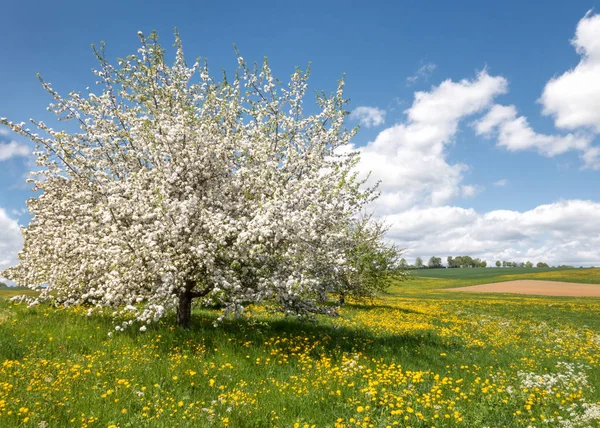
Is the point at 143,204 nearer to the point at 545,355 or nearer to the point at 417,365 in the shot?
the point at 417,365

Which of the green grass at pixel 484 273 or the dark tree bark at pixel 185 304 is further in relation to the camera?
the green grass at pixel 484 273

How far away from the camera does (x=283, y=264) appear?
12.4m

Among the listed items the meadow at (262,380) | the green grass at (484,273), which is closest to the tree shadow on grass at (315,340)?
the meadow at (262,380)

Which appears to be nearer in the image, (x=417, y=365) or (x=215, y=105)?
(x=417, y=365)

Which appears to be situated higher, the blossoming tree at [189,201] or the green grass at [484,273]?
the blossoming tree at [189,201]

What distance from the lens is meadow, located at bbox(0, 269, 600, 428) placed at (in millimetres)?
7332

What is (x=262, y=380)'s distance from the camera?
920 centimetres

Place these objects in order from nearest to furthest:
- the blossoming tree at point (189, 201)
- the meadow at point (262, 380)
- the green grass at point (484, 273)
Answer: the meadow at point (262, 380) < the blossoming tree at point (189, 201) < the green grass at point (484, 273)

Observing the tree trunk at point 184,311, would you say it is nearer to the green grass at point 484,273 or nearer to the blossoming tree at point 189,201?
the blossoming tree at point 189,201

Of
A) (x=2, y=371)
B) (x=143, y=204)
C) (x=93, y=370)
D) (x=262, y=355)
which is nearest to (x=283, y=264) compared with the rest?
(x=262, y=355)

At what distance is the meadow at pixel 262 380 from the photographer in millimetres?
7332

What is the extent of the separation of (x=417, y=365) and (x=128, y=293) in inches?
350

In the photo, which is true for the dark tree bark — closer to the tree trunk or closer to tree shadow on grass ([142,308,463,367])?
the tree trunk

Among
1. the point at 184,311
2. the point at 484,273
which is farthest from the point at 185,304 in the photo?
the point at 484,273
